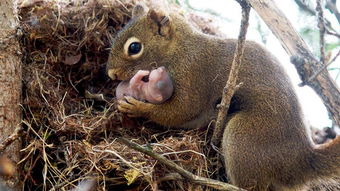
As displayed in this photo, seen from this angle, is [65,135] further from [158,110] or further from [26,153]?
[158,110]

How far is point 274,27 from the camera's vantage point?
2.99 meters

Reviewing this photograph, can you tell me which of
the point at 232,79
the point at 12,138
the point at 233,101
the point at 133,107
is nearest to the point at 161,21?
the point at 133,107

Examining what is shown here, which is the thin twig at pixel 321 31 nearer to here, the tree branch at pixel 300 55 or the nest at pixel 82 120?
the tree branch at pixel 300 55

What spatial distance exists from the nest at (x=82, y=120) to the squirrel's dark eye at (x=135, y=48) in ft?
1.20

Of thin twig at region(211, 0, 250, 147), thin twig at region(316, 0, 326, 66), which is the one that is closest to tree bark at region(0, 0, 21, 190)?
thin twig at region(211, 0, 250, 147)

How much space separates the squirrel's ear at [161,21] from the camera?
360cm

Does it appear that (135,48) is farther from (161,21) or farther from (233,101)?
(233,101)

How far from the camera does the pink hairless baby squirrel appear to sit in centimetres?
335

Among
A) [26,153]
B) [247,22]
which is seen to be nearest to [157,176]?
[26,153]

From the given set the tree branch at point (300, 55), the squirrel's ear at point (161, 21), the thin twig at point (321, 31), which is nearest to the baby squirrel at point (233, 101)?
the squirrel's ear at point (161, 21)

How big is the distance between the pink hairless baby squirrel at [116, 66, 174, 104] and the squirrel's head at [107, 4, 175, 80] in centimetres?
15

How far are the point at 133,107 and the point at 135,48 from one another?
495 mm

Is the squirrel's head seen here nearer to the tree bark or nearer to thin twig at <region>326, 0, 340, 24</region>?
the tree bark

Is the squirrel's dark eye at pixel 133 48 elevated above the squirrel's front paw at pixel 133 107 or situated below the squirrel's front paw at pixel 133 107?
above
